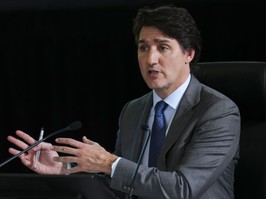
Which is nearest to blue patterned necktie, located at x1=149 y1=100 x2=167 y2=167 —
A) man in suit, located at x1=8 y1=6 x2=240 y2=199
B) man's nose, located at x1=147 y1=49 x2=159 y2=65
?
man in suit, located at x1=8 y1=6 x2=240 y2=199

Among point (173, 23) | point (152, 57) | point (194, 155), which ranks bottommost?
point (194, 155)

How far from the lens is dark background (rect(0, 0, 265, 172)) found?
112 inches

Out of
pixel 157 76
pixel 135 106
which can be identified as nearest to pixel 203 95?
pixel 157 76

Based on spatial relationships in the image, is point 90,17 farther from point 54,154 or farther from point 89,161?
point 89,161

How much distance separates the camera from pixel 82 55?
3027 mm

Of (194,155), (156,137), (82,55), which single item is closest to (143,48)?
(156,137)

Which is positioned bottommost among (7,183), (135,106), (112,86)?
(7,183)

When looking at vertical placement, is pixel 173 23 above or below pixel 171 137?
above

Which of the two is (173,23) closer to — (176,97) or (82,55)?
(176,97)

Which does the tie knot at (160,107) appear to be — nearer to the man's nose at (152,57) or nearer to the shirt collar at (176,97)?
the shirt collar at (176,97)

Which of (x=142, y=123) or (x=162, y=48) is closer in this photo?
(x=162, y=48)

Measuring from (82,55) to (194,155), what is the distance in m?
1.68

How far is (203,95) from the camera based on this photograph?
1616 mm

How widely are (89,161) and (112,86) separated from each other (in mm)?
1697
